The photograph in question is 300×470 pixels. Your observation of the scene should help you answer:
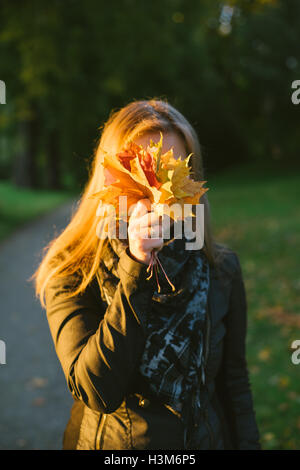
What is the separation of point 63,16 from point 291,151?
26115 mm

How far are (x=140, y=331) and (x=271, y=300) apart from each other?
5.54 m

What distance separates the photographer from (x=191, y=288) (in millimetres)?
1709

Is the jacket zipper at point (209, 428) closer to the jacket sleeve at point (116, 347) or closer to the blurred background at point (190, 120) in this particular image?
the jacket sleeve at point (116, 347)

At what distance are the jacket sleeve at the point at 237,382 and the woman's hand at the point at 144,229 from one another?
78 cm

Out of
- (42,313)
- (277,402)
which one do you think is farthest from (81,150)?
(277,402)

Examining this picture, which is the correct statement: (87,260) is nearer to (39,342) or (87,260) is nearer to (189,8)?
(39,342)

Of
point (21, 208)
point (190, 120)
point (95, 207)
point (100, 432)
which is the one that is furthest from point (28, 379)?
point (190, 120)

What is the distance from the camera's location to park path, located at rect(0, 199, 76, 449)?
3607 mm

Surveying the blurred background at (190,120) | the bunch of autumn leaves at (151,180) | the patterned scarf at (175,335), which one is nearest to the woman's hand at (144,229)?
the bunch of autumn leaves at (151,180)

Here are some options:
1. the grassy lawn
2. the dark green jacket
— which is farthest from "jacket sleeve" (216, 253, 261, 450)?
the grassy lawn

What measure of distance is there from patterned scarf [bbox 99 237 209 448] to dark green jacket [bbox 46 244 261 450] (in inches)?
2.0

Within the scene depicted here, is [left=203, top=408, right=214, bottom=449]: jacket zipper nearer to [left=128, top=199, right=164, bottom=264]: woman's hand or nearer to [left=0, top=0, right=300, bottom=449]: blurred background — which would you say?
[left=128, top=199, right=164, bottom=264]: woman's hand

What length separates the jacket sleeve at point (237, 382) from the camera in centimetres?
191

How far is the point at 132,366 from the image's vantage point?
1.42 meters
